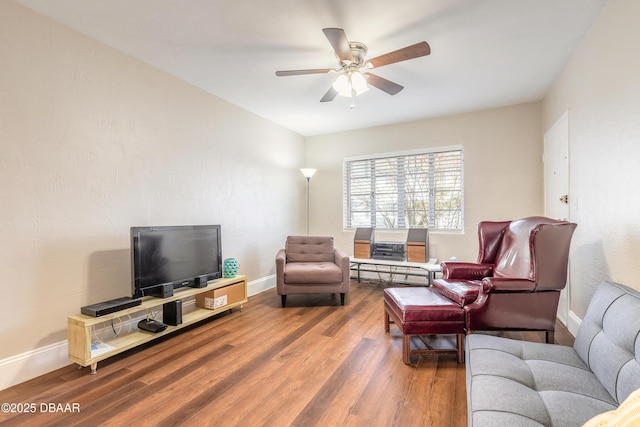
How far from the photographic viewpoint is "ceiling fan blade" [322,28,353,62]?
71.6 inches

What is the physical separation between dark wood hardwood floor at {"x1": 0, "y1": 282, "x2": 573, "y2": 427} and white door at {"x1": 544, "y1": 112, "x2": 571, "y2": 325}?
351 mm

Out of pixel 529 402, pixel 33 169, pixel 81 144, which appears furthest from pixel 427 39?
pixel 33 169

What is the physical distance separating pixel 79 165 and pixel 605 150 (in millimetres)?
3912

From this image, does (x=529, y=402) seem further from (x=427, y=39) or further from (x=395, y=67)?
(x=395, y=67)

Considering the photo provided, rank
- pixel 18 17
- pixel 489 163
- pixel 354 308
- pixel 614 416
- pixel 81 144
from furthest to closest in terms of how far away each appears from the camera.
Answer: pixel 489 163
pixel 354 308
pixel 81 144
pixel 18 17
pixel 614 416

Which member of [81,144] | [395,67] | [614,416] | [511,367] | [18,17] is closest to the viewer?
[614,416]

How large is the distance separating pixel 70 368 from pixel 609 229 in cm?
396

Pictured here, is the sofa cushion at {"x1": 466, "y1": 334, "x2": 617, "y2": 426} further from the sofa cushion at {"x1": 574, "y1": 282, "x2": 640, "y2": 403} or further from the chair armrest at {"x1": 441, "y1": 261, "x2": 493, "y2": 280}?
the chair armrest at {"x1": 441, "y1": 261, "x2": 493, "y2": 280}

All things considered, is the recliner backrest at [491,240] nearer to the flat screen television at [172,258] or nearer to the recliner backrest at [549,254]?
the recliner backrest at [549,254]

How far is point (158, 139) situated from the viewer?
286 centimetres

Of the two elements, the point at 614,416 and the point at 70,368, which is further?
the point at 70,368

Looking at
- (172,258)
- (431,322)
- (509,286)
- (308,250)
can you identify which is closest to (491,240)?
(509,286)

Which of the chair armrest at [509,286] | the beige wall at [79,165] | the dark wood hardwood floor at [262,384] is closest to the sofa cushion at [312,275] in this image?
the dark wood hardwood floor at [262,384]

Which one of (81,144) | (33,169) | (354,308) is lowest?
(354,308)
